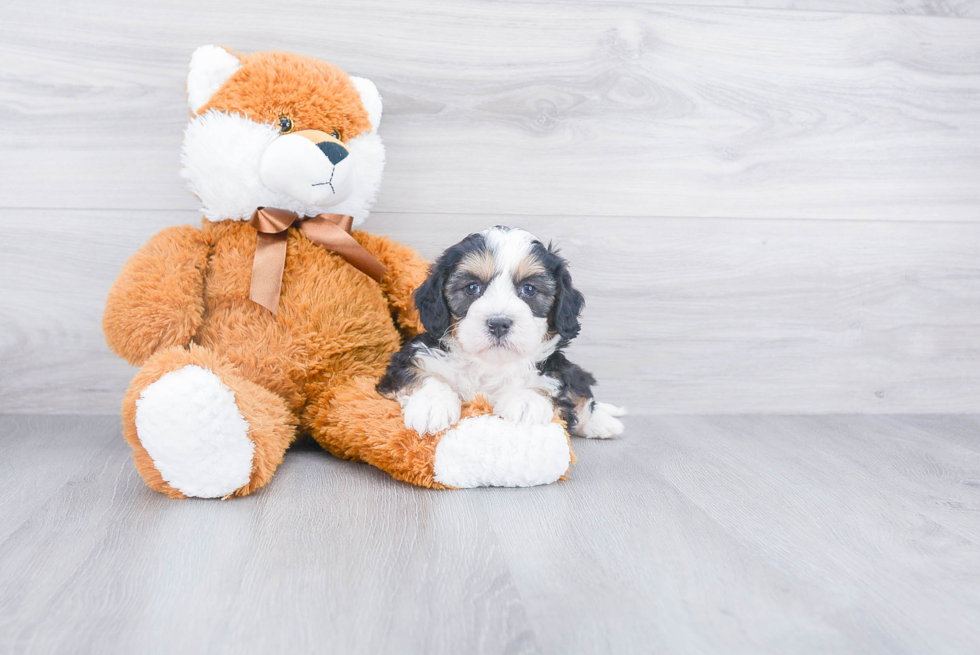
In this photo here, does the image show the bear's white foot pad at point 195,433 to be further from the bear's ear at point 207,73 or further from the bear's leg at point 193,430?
the bear's ear at point 207,73

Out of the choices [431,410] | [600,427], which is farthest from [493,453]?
[600,427]

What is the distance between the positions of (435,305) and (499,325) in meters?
0.16

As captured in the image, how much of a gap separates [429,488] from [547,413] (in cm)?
26

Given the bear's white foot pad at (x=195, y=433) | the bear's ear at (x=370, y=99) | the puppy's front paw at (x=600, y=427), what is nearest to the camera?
the bear's white foot pad at (x=195, y=433)

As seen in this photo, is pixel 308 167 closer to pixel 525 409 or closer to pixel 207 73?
pixel 207 73

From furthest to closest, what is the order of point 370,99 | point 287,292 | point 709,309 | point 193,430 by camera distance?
point 709,309, point 370,99, point 287,292, point 193,430

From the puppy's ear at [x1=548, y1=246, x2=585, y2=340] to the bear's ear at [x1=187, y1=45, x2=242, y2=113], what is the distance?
80 centimetres

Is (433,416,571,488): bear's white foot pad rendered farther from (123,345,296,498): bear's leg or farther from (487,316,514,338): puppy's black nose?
(123,345,296,498): bear's leg

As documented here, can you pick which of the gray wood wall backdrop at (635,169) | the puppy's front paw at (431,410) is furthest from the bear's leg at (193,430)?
the gray wood wall backdrop at (635,169)

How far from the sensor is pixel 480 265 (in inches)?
54.9

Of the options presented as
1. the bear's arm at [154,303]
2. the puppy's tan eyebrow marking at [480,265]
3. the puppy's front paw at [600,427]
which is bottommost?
the puppy's front paw at [600,427]

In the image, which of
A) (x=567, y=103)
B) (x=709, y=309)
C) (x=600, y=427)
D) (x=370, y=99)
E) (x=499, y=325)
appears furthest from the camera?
(x=709, y=309)

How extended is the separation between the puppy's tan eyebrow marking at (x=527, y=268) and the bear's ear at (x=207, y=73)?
0.73 metres

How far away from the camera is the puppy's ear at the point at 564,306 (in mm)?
1436
